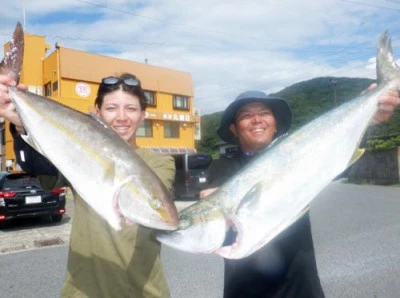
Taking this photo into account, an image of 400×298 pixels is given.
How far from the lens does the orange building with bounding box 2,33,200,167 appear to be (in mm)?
26297

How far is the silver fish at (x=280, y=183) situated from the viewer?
80.2 inches

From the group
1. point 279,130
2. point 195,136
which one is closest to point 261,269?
point 279,130

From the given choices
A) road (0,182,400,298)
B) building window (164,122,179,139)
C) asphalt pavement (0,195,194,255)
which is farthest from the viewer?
building window (164,122,179,139)

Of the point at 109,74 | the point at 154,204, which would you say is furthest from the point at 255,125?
the point at 109,74

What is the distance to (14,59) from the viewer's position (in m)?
2.40

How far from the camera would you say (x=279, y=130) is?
119 inches

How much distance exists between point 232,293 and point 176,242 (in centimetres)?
103

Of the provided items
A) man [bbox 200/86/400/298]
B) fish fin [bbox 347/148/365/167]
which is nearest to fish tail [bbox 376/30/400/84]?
man [bbox 200/86/400/298]

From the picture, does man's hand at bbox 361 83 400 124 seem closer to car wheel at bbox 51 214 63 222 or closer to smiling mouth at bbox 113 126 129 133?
smiling mouth at bbox 113 126 129 133

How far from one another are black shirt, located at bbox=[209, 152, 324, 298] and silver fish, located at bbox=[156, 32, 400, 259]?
2.01 ft

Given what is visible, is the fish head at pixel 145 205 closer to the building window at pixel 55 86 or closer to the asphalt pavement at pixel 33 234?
the asphalt pavement at pixel 33 234

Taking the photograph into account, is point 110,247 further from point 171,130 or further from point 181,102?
point 181,102

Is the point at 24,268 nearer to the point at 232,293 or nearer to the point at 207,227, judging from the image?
the point at 232,293

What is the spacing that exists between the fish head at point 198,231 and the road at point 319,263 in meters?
3.70
